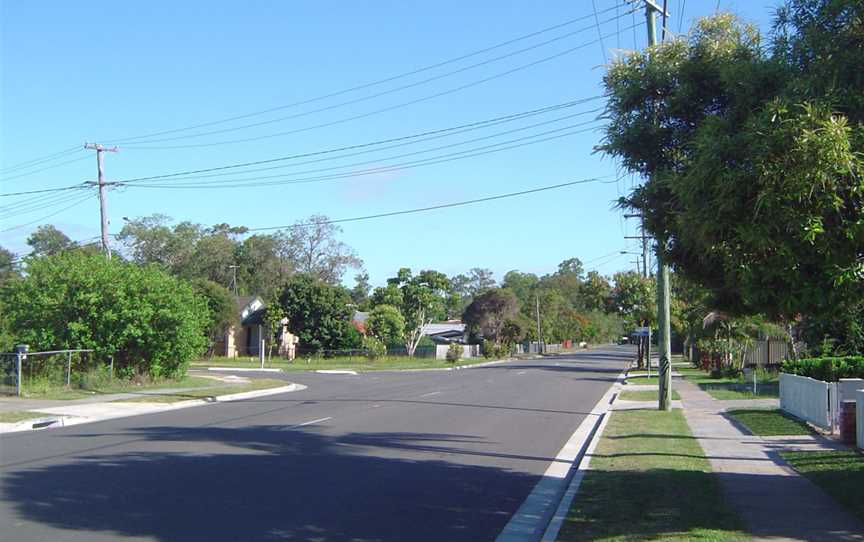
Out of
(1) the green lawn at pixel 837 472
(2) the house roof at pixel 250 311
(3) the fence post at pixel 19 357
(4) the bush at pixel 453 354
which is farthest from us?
(2) the house roof at pixel 250 311

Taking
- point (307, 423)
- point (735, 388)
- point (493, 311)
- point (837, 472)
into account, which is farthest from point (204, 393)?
point (493, 311)

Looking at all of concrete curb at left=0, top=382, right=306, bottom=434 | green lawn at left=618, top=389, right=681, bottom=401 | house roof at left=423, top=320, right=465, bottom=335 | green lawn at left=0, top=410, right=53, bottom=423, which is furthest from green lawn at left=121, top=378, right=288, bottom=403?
house roof at left=423, top=320, right=465, bottom=335

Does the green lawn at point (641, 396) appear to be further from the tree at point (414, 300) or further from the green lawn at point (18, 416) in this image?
the tree at point (414, 300)

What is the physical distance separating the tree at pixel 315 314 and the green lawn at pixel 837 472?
52.1m

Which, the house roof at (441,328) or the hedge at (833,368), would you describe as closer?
the hedge at (833,368)

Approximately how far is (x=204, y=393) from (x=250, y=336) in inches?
1746

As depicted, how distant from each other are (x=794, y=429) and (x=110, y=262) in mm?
23612

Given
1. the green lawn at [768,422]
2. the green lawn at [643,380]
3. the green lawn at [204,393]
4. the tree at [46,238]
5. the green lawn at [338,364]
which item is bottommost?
the green lawn at [338,364]

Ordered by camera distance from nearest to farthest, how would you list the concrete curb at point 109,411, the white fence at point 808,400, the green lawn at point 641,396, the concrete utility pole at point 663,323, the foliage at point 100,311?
the white fence at point 808,400 < the concrete curb at point 109,411 < the concrete utility pole at point 663,323 < the green lawn at point 641,396 < the foliage at point 100,311

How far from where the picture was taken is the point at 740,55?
28.3 feet

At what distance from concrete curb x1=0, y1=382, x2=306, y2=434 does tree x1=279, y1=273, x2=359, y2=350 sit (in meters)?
34.1

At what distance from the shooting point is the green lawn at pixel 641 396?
2683cm

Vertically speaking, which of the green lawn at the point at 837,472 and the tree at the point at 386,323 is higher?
the tree at the point at 386,323

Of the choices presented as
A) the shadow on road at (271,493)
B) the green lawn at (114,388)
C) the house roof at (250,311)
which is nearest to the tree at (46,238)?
the house roof at (250,311)
